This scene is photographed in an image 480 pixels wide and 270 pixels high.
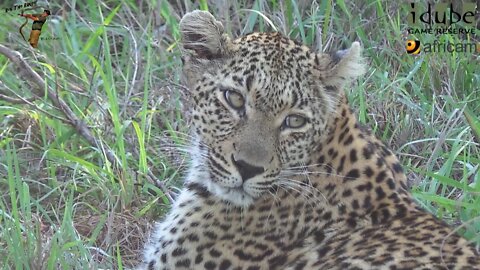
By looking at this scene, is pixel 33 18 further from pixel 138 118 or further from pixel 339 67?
pixel 339 67

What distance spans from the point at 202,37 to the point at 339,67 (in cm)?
71

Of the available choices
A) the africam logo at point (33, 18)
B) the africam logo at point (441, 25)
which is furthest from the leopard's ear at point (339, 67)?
the africam logo at point (33, 18)

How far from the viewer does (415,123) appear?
22.9 feet

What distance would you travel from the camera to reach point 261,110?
525 centimetres

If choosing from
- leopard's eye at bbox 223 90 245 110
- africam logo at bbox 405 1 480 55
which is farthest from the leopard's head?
africam logo at bbox 405 1 480 55

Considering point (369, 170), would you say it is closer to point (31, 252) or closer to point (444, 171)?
point (444, 171)

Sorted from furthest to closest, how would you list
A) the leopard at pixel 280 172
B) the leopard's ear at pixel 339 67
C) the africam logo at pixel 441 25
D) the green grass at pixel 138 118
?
the africam logo at pixel 441 25 < the green grass at pixel 138 118 < the leopard's ear at pixel 339 67 < the leopard at pixel 280 172

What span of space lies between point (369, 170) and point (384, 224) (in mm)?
262

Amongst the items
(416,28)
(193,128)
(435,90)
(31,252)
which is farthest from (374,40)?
(31,252)

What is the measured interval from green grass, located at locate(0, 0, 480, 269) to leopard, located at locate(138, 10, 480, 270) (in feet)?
1.66

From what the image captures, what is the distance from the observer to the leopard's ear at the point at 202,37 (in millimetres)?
5512

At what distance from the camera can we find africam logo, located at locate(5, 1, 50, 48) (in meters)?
7.86

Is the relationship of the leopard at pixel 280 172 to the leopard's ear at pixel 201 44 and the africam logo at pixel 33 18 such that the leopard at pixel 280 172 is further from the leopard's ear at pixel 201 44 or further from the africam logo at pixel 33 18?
the africam logo at pixel 33 18

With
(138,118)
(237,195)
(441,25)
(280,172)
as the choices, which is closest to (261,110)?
(280,172)
